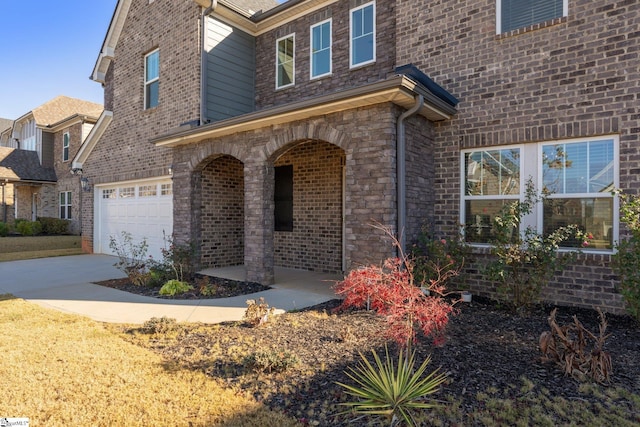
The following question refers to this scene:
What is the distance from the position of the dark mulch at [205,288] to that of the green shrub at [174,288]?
0.09 metres

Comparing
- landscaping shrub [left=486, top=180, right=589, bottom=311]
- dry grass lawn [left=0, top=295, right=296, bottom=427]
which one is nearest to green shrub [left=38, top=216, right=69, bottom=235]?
dry grass lawn [left=0, top=295, right=296, bottom=427]

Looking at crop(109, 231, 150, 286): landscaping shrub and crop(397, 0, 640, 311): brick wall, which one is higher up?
crop(397, 0, 640, 311): brick wall

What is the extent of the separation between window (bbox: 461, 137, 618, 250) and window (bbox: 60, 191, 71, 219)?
21450 mm

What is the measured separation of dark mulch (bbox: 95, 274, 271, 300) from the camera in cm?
721

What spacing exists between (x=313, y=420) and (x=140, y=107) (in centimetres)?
1181

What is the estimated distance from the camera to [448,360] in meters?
3.91

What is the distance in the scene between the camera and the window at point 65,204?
20812 millimetres

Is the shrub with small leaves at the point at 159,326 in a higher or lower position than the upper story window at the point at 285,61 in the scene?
Answer: lower

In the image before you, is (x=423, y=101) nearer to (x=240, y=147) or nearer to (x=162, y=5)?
(x=240, y=147)

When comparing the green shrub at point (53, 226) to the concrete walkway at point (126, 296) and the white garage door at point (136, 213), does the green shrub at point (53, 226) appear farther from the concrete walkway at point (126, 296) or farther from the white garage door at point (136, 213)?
the concrete walkway at point (126, 296)

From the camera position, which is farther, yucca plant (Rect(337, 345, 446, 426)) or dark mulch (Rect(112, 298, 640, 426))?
dark mulch (Rect(112, 298, 640, 426))

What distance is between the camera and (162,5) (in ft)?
36.8

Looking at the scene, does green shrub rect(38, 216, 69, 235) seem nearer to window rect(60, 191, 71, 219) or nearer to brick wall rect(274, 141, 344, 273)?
window rect(60, 191, 71, 219)

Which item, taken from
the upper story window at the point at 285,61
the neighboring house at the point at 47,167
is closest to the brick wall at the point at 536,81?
the upper story window at the point at 285,61
